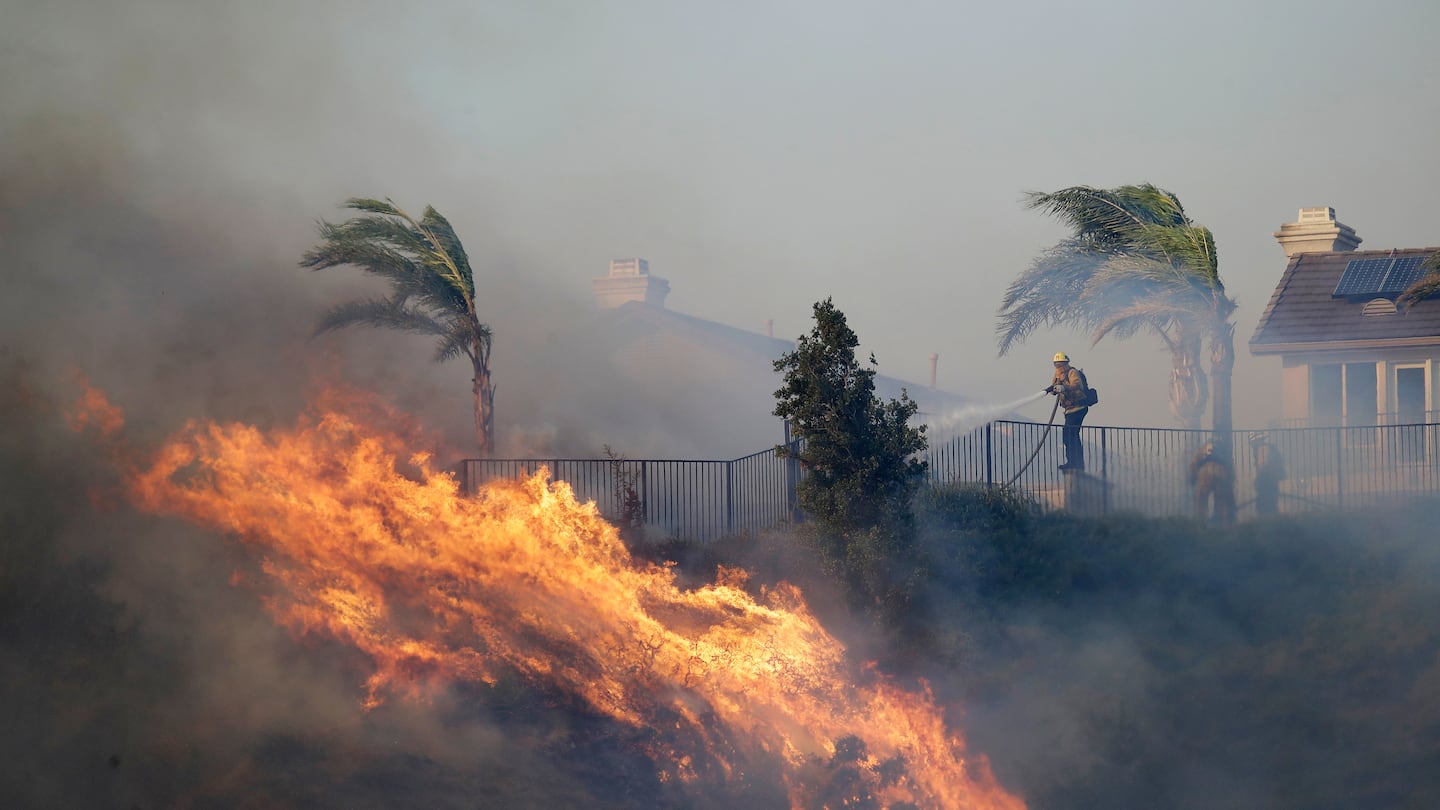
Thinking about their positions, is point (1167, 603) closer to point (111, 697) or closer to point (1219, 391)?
point (1219, 391)

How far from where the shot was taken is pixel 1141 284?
1853 centimetres

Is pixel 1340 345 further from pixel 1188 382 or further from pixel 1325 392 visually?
pixel 1188 382

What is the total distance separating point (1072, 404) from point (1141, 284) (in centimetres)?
249

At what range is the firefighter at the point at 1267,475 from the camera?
711 inches

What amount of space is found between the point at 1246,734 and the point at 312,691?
1083cm

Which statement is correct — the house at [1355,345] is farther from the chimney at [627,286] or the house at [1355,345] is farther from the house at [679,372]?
the chimney at [627,286]

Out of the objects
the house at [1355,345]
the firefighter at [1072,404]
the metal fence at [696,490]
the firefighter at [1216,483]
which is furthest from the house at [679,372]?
the firefighter at [1216,483]

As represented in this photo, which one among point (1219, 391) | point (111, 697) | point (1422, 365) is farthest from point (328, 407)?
point (1422, 365)

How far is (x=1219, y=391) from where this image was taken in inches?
699

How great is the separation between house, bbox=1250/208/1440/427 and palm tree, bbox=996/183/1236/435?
5.10 meters

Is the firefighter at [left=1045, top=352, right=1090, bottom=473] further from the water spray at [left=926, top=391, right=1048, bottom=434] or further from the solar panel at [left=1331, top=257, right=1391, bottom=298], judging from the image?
the solar panel at [left=1331, top=257, right=1391, bottom=298]

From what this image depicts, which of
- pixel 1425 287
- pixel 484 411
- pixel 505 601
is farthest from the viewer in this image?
pixel 1425 287

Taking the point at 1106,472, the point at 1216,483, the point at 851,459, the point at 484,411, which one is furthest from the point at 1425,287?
the point at 484,411

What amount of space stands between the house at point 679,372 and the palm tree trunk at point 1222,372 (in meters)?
15.6
